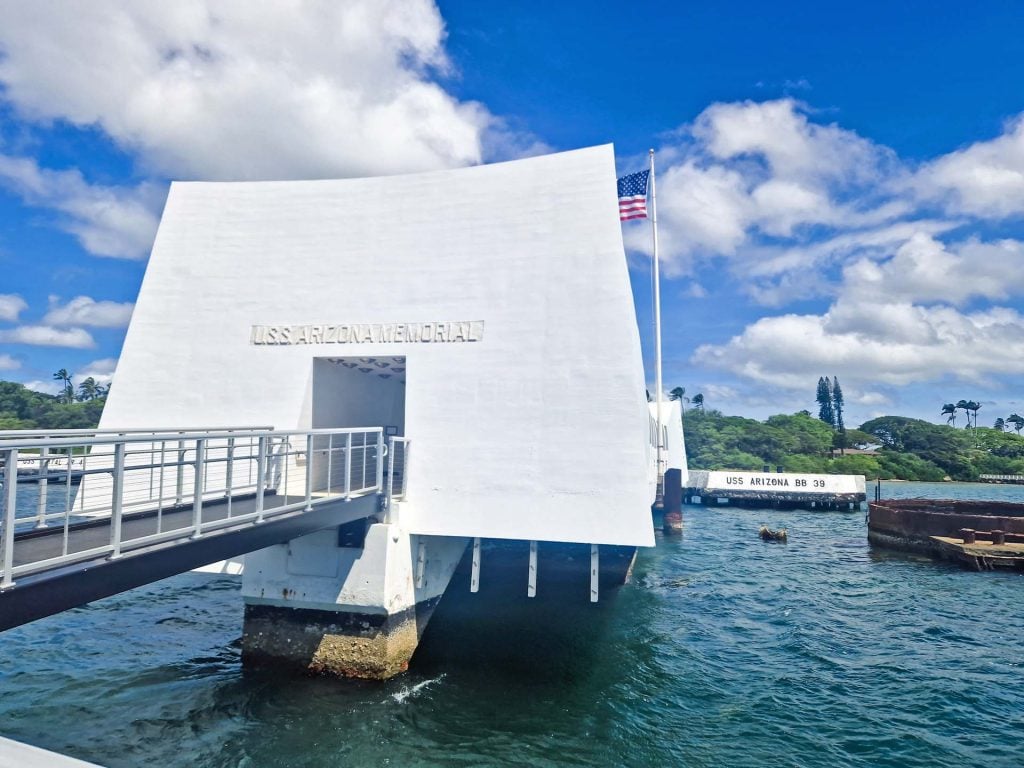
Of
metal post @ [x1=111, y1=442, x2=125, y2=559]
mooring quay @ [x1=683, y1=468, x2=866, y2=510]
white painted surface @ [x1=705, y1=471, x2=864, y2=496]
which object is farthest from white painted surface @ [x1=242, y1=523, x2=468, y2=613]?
white painted surface @ [x1=705, y1=471, x2=864, y2=496]

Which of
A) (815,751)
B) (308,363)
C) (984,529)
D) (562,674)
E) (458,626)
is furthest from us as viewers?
(984,529)

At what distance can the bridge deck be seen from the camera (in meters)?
5.08

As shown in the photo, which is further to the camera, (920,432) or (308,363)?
(920,432)

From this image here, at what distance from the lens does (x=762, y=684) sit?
37.4 ft

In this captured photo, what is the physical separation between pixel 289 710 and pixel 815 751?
7.53 m

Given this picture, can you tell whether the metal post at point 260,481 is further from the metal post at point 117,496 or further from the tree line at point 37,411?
the tree line at point 37,411

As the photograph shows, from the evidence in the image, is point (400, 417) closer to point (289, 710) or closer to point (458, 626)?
point (458, 626)

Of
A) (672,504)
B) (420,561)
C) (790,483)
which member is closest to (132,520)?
(420,561)

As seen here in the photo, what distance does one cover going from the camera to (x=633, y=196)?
671 inches

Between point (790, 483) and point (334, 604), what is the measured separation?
1590 inches

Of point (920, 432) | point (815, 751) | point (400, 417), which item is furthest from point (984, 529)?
point (920, 432)

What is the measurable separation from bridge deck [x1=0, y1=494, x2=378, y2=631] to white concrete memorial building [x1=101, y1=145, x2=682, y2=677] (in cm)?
224

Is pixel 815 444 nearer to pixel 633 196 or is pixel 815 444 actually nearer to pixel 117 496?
pixel 633 196

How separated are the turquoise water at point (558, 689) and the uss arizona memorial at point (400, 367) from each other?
125cm
